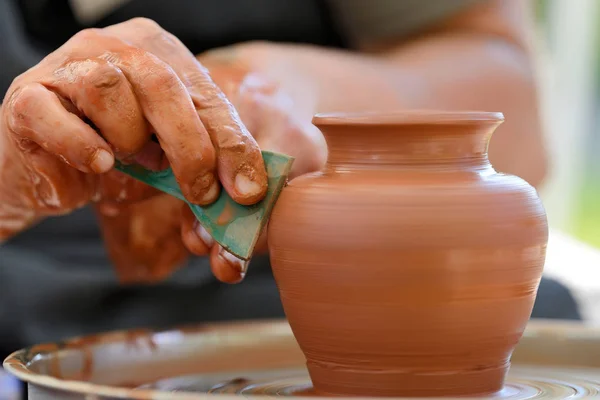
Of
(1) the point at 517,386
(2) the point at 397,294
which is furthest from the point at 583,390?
(2) the point at 397,294

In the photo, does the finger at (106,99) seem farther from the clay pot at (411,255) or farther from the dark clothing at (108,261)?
the dark clothing at (108,261)

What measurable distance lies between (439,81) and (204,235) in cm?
76

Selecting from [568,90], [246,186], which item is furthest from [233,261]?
[568,90]

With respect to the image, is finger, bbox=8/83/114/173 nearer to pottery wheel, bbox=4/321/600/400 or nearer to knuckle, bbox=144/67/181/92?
knuckle, bbox=144/67/181/92

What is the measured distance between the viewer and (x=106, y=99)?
0.80 metres

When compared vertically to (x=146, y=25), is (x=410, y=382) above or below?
below

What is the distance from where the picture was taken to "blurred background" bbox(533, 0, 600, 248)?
4195 millimetres

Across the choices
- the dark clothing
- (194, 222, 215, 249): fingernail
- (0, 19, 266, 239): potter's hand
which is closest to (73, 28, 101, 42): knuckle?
(0, 19, 266, 239): potter's hand

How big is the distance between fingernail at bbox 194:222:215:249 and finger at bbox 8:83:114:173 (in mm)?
153

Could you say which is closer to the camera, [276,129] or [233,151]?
[233,151]

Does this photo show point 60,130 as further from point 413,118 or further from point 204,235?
point 413,118

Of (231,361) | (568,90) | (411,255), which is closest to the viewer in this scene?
(411,255)

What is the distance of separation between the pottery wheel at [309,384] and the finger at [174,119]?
0.69ft

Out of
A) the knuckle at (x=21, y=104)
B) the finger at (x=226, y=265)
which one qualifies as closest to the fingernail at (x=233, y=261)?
the finger at (x=226, y=265)
